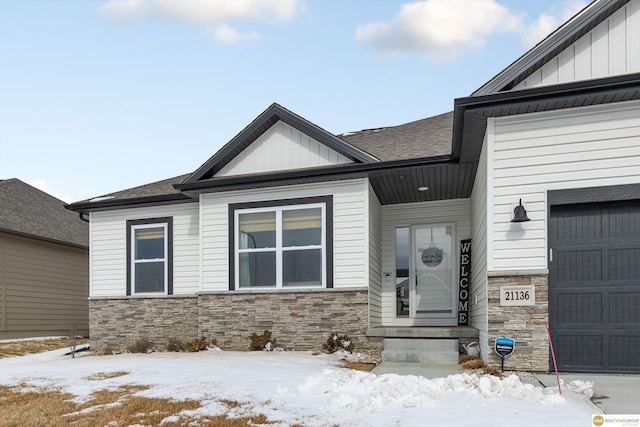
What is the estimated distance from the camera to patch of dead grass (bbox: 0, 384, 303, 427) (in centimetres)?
489

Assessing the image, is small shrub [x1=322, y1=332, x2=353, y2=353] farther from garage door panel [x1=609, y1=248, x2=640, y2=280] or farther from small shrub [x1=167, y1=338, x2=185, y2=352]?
garage door panel [x1=609, y1=248, x2=640, y2=280]

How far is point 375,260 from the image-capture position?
436 inches

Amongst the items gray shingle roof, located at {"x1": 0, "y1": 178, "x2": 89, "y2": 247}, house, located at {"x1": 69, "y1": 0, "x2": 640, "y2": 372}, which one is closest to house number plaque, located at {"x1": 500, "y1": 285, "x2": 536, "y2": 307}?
house, located at {"x1": 69, "y1": 0, "x2": 640, "y2": 372}

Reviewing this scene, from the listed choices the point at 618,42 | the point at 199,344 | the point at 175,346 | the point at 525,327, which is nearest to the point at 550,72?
the point at 618,42

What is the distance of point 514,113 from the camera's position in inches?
293

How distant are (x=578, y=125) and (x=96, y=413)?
725 centimetres

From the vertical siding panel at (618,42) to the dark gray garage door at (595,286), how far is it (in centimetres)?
194

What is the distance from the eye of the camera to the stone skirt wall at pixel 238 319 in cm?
990

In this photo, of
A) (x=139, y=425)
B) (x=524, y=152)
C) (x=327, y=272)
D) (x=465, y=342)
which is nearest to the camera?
(x=139, y=425)

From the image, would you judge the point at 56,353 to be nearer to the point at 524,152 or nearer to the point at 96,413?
the point at 96,413

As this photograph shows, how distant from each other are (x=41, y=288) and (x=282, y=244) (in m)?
10.6

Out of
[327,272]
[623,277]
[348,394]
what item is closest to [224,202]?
[327,272]

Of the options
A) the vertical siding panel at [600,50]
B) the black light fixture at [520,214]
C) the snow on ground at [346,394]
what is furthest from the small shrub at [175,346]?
the vertical siding panel at [600,50]

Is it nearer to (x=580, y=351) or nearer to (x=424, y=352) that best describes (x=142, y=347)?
(x=424, y=352)
